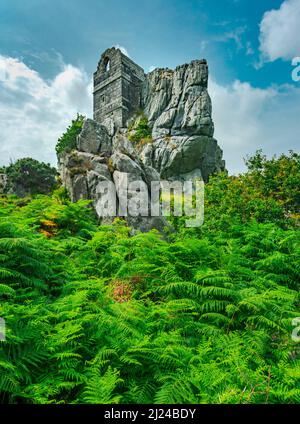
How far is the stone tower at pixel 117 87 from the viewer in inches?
1255

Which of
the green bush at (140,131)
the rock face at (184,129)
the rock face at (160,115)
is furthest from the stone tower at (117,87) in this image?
the rock face at (184,129)

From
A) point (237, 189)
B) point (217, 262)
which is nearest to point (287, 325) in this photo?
point (217, 262)

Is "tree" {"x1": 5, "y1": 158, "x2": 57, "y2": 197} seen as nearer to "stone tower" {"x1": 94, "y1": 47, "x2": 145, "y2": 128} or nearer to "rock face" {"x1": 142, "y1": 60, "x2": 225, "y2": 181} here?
"rock face" {"x1": 142, "y1": 60, "x2": 225, "y2": 181}

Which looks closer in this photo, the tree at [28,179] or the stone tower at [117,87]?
the tree at [28,179]

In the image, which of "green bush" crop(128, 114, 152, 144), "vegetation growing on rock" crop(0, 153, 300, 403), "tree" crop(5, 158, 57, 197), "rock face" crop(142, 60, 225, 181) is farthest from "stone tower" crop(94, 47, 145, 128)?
"vegetation growing on rock" crop(0, 153, 300, 403)

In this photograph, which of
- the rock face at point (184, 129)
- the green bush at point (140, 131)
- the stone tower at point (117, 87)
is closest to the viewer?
the rock face at point (184, 129)

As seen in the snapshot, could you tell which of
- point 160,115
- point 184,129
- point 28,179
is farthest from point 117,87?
point 28,179

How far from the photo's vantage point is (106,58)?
34.2 m

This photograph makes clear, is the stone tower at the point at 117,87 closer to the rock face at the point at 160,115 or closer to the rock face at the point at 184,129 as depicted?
the rock face at the point at 160,115

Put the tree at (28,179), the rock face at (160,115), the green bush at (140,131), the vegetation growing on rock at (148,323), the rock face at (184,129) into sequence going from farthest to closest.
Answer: the green bush at (140,131) < the rock face at (184,129) < the rock face at (160,115) < the tree at (28,179) < the vegetation growing on rock at (148,323)

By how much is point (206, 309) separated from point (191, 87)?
92.9ft

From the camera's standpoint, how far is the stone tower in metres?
31.9

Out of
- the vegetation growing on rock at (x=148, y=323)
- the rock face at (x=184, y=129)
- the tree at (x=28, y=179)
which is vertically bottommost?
the vegetation growing on rock at (x=148, y=323)

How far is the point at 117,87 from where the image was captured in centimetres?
3206
